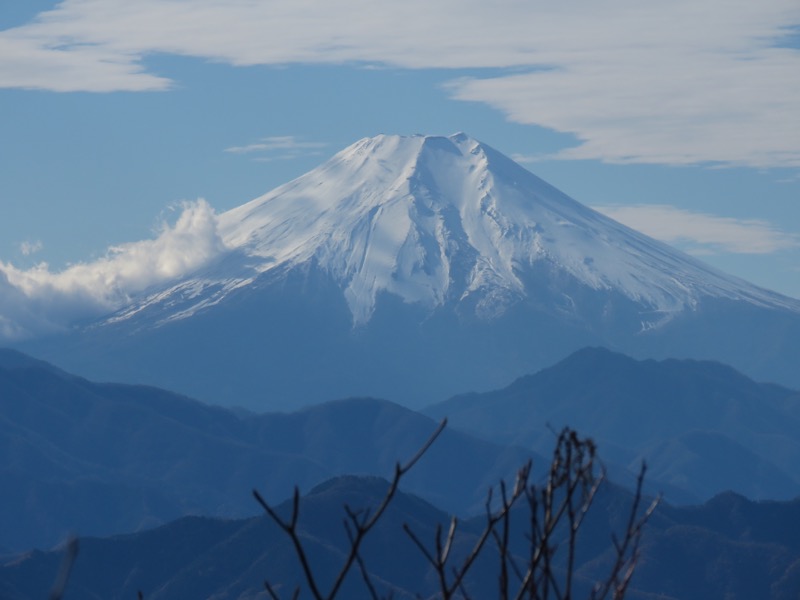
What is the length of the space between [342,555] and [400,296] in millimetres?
88933

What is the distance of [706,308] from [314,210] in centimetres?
3607

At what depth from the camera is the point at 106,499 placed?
8056 centimetres

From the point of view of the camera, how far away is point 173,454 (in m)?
93.4

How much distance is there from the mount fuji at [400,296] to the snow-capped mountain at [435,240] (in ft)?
0.50

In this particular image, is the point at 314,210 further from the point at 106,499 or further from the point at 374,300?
the point at 106,499

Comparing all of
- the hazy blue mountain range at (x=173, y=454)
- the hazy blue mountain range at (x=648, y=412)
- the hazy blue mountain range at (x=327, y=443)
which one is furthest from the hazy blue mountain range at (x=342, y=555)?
the hazy blue mountain range at (x=648, y=412)

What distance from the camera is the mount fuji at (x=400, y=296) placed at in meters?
132

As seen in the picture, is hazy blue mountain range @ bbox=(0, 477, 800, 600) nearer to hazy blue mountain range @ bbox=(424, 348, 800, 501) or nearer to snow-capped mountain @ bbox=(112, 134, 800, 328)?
hazy blue mountain range @ bbox=(424, 348, 800, 501)

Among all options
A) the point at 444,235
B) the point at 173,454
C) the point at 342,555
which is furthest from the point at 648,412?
the point at 342,555

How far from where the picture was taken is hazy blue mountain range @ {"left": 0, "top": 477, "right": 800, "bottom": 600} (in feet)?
153

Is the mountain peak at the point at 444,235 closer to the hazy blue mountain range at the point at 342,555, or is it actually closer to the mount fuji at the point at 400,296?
the mount fuji at the point at 400,296

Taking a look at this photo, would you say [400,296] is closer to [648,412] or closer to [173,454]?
[648,412]

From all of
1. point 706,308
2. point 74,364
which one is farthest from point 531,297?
point 74,364

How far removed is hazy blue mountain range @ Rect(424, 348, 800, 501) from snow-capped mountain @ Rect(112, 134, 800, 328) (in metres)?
16.7
